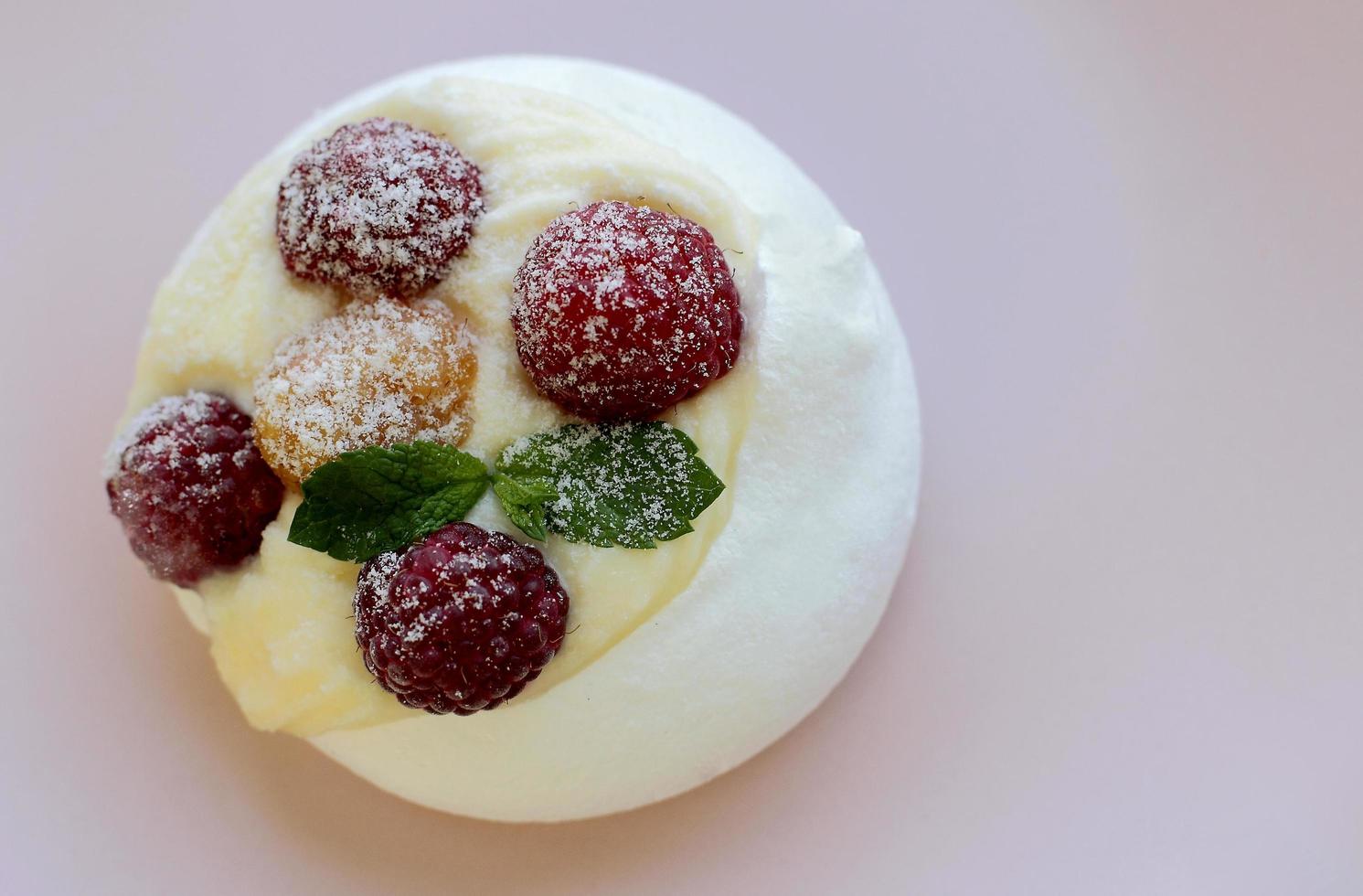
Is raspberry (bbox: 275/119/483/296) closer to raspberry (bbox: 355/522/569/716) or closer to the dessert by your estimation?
the dessert

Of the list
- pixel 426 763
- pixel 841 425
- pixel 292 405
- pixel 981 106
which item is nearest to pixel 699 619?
pixel 841 425

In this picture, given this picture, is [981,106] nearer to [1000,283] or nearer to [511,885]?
[1000,283]

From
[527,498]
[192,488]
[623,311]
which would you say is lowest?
[192,488]

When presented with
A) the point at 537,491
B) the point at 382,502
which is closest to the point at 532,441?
the point at 537,491

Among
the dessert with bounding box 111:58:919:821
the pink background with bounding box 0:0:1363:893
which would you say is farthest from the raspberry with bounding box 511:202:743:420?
the pink background with bounding box 0:0:1363:893

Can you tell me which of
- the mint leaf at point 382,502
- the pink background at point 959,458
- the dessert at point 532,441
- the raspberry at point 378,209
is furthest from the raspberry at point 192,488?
the pink background at point 959,458

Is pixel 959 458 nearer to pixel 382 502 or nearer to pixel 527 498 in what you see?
pixel 527 498
